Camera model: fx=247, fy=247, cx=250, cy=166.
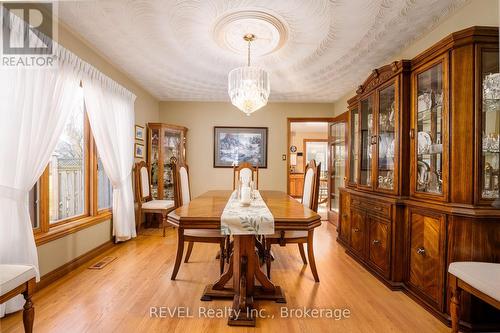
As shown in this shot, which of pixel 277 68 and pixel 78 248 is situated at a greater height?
pixel 277 68

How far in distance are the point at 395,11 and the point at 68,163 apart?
3516 mm

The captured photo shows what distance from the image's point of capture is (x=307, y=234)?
7.68 feet

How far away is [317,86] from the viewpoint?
3969mm

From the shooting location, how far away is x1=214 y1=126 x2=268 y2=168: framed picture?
5.00m

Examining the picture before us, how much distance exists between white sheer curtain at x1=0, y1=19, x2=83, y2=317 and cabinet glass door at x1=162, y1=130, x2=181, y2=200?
2469 mm

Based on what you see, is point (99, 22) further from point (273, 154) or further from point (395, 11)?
point (273, 154)

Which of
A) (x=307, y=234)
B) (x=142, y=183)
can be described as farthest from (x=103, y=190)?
(x=307, y=234)

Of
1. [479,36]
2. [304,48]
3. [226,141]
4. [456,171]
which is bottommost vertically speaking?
[456,171]

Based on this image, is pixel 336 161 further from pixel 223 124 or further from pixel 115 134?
pixel 115 134

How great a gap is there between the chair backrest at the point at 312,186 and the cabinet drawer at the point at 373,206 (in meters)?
0.58

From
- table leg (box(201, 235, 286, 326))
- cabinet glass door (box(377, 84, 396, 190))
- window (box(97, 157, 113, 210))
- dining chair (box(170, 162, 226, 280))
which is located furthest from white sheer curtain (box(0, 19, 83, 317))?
cabinet glass door (box(377, 84, 396, 190))

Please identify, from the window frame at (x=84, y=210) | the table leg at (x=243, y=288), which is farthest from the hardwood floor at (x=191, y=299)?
the window frame at (x=84, y=210)

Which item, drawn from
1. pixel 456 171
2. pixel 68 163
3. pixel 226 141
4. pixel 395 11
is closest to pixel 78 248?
pixel 68 163

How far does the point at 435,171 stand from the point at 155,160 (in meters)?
4.09
